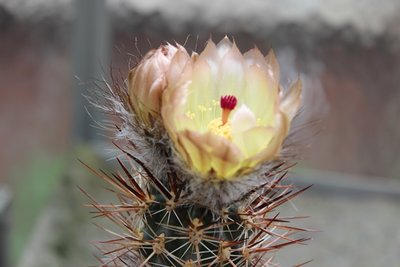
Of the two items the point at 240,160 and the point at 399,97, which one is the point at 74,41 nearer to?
the point at 399,97

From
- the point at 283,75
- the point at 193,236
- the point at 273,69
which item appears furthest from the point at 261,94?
the point at 283,75

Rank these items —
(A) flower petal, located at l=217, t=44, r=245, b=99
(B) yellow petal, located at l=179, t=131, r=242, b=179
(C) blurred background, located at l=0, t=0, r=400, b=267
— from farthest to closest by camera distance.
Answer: (C) blurred background, located at l=0, t=0, r=400, b=267 < (A) flower petal, located at l=217, t=44, r=245, b=99 < (B) yellow petal, located at l=179, t=131, r=242, b=179

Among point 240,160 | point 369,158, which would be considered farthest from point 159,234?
point 369,158

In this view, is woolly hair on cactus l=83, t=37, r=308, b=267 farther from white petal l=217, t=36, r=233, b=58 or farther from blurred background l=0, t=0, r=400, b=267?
blurred background l=0, t=0, r=400, b=267

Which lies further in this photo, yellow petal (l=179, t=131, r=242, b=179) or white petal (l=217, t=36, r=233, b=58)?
white petal (l=217, t=36, r=233, b=58)

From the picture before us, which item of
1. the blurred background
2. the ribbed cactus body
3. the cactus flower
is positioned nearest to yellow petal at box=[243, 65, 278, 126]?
the cactus flower

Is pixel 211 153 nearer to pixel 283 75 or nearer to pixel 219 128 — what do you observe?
pixel 219 128

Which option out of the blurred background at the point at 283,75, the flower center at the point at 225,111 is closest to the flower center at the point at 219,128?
the flower center at the point at 225,111
